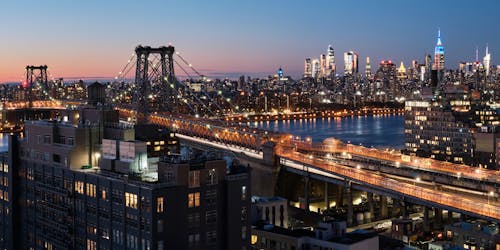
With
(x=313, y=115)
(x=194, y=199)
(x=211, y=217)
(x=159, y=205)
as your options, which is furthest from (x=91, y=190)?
(x=313, y=115)

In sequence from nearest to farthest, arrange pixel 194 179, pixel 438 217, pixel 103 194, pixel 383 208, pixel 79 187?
pixel 194 179 → pixel 103 194 → pixel 79 187 → pixel 438 217 → pixel 383 208

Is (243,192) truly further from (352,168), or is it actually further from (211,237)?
(352,168)

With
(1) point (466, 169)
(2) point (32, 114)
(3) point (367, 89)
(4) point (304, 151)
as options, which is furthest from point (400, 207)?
(3) point (367, 89)

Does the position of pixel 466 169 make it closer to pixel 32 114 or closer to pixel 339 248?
pixel 339 248

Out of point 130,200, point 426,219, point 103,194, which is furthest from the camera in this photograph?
point 426,219

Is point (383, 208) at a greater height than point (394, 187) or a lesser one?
lesser

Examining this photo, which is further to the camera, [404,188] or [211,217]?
[404,188]

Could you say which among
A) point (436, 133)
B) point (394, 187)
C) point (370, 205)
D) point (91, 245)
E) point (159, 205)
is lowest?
point (370, 205)
